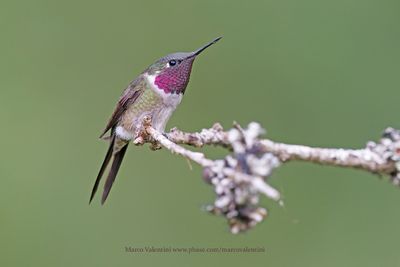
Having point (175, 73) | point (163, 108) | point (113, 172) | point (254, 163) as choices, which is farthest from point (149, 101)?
point (254, 163)

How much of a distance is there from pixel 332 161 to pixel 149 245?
8.01 feet

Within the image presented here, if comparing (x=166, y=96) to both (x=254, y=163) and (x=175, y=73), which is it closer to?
(x=175, y=73)

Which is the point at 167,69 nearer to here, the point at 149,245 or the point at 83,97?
the point at 149,245

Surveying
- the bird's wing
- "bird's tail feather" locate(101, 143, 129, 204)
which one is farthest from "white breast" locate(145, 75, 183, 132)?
"bird's tail feather" locate(101, 143, 129, 204)

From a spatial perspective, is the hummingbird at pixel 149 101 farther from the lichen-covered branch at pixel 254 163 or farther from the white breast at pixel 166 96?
the lichen-covered branch at pixel 254 163

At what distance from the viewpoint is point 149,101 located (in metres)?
3.21

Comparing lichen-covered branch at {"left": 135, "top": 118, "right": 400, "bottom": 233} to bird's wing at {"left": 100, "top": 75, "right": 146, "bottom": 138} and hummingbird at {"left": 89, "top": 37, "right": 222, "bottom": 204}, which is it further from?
bird's wing at {"left": 100, "top": 75, "right": 146, "bottom": 138}

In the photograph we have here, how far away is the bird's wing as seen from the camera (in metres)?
3.30

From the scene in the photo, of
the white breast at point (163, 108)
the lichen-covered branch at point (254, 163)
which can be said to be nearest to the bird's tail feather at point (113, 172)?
the white breast at point (163, 108)

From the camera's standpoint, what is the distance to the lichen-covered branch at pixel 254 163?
1.44 metres

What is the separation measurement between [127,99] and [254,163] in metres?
1.97

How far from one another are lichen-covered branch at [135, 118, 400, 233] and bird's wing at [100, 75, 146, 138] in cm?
160

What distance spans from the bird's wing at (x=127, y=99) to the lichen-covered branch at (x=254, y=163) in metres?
1.60

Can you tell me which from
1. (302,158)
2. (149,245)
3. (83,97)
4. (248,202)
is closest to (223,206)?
(248,202)
